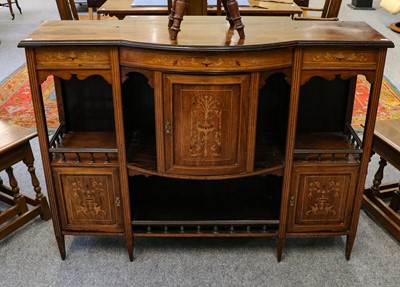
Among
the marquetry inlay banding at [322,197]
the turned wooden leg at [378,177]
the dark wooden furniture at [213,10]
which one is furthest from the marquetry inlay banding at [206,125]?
the dark wooden furniture at [213,10]

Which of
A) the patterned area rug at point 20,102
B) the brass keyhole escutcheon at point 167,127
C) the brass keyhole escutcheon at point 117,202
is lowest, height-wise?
the patterned area rug at point 20,102

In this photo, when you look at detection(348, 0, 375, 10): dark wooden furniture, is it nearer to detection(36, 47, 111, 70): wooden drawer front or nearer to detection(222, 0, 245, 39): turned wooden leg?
detection(222, 0, 245, 39): turned wooden leg

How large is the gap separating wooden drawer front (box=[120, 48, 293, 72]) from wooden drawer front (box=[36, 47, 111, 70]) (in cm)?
8

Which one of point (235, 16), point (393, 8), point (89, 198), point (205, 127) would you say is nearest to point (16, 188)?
point (89, 198)

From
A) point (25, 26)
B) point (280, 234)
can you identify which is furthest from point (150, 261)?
point (25, 26)

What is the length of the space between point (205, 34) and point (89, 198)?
31.6 inches

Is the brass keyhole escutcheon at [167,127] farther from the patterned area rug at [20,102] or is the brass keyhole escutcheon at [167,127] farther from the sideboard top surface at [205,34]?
the patterned area rug at [20,102]

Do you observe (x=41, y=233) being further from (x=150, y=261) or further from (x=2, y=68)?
(x=2, y=68)

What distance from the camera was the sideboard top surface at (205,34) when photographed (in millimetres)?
1531

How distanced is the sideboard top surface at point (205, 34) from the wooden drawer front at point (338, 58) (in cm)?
4

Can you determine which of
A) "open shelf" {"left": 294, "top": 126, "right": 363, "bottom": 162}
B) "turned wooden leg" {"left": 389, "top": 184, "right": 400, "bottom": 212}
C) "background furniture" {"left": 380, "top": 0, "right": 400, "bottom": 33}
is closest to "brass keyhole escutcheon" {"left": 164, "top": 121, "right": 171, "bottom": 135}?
"open shelf" {"left": 294, "top": 126, "right": 363, "bottom": 162}

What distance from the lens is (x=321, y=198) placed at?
187 centimetres

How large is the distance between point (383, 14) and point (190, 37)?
18.8 feet

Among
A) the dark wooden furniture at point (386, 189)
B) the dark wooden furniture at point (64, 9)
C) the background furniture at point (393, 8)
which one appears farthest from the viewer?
the background furniture at point (393, 8)
